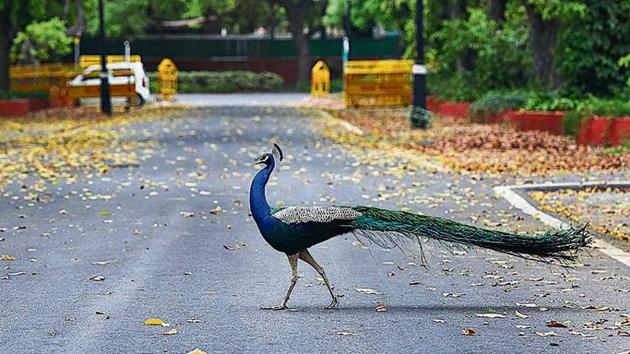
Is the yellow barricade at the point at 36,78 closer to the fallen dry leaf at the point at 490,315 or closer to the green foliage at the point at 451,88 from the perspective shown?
the green foliage at the point at 451,88

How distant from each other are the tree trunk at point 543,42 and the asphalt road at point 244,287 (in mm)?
14005

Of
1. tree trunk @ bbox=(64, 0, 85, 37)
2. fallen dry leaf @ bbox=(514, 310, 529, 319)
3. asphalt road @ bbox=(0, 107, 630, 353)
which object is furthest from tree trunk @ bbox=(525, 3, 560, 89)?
tree trunk @ bbox=(64, 0, 85, 37)

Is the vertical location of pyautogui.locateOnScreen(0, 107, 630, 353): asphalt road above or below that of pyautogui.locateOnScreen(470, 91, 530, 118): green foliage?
below

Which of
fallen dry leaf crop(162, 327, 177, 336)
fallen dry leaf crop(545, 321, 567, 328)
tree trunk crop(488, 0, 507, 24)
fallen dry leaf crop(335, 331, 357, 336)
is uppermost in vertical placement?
tree trunk crop(488, 0, 507, 24)

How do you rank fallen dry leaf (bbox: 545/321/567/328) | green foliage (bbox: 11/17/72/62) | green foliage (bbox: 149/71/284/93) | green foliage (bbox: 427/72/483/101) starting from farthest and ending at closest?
green foliage (bbox: 149/71/284/93), green foliage (bbox: 11/17/72/62), green foliage (bbox: 427/72/483/101), fallen dry leaf (bbox: 545/321/567/328)

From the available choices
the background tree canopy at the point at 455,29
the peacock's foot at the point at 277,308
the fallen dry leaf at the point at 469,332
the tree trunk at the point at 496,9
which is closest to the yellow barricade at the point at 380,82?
the background tree canopy at the point at 455,29

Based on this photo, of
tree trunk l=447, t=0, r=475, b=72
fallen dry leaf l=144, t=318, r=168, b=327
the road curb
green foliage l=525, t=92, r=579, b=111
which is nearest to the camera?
fallen dry leaf l=144, t=318, r=168, b=327

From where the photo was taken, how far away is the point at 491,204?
15.3 m

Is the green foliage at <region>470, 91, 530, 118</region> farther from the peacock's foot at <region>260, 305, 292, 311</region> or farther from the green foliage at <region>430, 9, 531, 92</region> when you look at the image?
the peacock's foot at <region>260, 305, 292, 311</region>

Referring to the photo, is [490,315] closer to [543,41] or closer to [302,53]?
[543,41]

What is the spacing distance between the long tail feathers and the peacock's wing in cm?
7

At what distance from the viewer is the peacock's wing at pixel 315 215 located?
865cm

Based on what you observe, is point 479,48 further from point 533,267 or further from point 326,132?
point 533,267

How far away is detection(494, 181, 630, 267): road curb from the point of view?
38.1ft
